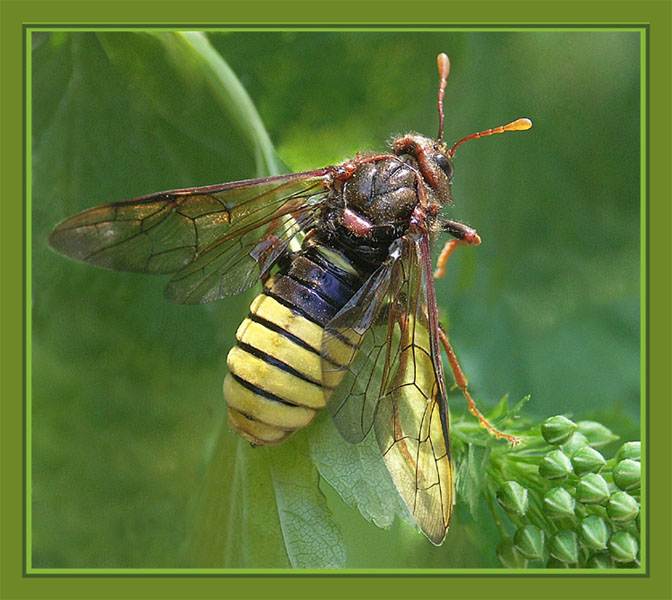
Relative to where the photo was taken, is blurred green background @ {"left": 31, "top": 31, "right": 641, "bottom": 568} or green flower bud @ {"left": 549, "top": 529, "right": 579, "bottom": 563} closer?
green flower bud @ {"left": 549, "top": 529, "right": 579, "bottom": 563}

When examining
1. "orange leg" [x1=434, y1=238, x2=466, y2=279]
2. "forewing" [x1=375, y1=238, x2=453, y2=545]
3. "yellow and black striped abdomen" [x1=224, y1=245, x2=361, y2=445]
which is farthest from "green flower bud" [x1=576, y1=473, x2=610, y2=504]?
"orange leg" [x1=434, y1=238, x2=466, y2=279]

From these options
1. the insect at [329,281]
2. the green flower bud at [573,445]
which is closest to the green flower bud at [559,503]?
the green flower bud at [573,445]

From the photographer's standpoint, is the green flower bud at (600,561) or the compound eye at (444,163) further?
the compound eye at (444,163)

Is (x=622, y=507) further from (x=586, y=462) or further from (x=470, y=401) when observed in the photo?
(x=470, y=401)

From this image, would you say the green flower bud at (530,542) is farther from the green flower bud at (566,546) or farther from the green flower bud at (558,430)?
the green flower bud at (558,430)

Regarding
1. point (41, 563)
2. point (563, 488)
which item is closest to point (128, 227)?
point (41, 563)

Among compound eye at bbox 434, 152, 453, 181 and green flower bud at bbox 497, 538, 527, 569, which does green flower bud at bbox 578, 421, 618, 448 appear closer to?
green flower bud at bbox 497, 538, 527, 569

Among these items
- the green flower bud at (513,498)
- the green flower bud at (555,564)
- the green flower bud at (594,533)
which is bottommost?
the green flower bud at (555,564)
